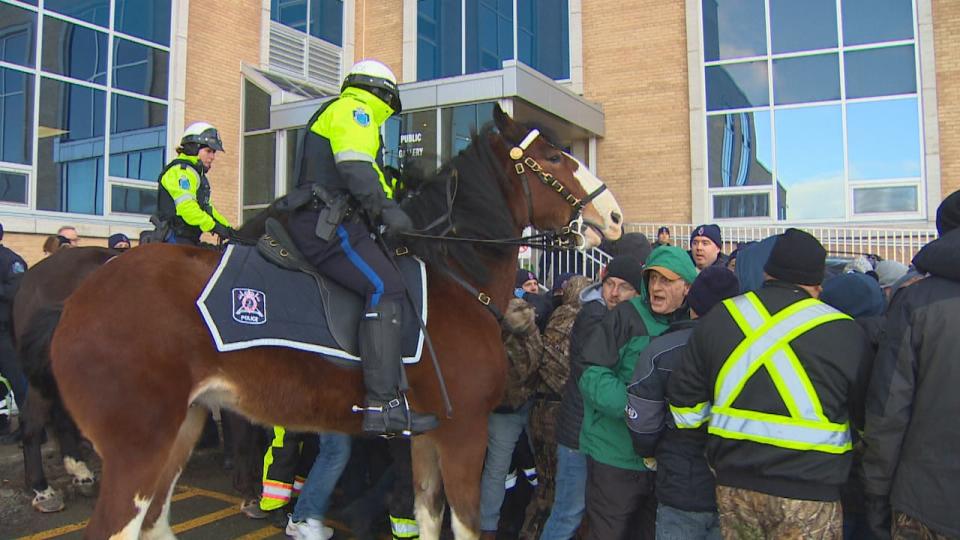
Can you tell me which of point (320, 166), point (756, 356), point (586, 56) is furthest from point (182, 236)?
point (586, 56)

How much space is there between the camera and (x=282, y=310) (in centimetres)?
338

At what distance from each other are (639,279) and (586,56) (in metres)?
13.6

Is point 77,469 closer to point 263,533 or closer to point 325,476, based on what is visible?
point 263,533

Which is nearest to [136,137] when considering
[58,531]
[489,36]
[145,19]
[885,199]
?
[145,19]

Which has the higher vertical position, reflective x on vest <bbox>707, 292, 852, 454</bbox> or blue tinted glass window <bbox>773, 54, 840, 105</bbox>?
blue tinted glass window <bbox>773, 54, 840, 105</bbox>

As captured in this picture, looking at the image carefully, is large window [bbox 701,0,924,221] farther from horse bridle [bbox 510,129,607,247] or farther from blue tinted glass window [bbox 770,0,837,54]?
horse bridle [bbox 510,129,607,247]

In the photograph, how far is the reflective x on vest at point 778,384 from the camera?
250cm

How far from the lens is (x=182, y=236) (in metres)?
5.85

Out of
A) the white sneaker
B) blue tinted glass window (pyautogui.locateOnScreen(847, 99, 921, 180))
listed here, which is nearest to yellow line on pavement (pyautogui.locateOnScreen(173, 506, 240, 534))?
the white sneaker

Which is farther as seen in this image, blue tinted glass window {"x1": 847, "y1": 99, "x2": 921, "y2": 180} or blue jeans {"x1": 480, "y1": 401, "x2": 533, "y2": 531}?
blue tinted glass window {"x1": 847, "y1": 99, "x2": 921, "y2": 180}

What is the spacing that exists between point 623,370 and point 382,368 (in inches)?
50.0

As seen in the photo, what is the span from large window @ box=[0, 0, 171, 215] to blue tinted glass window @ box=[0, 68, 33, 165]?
0.06 feet

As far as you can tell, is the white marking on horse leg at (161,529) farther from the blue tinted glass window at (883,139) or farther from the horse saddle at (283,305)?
the blue tinted glass window at (883,139)

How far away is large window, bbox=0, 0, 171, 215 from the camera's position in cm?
1273
